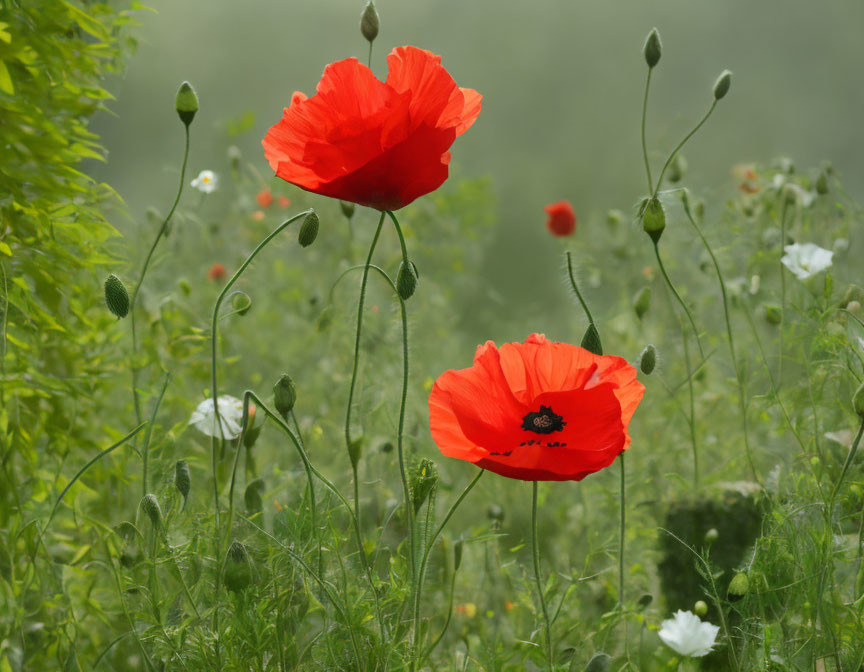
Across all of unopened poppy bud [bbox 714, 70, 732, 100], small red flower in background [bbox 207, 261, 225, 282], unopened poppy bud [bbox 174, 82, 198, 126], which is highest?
unopened poppy bud [bbox 714, 70, 732, 100]

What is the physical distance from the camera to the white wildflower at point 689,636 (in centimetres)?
84

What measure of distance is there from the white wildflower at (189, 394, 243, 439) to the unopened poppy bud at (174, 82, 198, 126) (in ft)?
1.10

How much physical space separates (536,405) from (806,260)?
2.26 ft

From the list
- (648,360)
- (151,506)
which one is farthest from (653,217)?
(151,506)

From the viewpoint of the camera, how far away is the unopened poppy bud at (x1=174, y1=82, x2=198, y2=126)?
2.93 feet

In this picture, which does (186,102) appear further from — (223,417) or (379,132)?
(223,417)

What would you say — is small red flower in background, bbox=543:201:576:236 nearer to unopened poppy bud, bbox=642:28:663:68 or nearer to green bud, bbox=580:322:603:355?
unopened poppy bud, bbox=642:28:663:68

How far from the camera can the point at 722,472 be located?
1475 millimetres

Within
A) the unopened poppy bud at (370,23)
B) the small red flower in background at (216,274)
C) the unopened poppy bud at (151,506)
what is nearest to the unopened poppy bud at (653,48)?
the unopened poppy bud at (370,23)

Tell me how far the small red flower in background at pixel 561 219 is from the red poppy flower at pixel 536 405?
1.19 m

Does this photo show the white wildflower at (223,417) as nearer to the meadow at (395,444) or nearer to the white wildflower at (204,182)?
the meadow at (395,444)

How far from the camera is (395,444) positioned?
3.97 ft

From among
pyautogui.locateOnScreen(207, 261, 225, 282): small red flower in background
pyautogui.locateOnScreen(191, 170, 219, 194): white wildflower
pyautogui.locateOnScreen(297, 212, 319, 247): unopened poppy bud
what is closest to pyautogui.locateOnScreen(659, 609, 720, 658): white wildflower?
pyautogui.locateOnScreen(297, 212, 319, 247): unopened poppy bud

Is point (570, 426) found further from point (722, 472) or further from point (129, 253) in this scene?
Result: point (129, 253)
